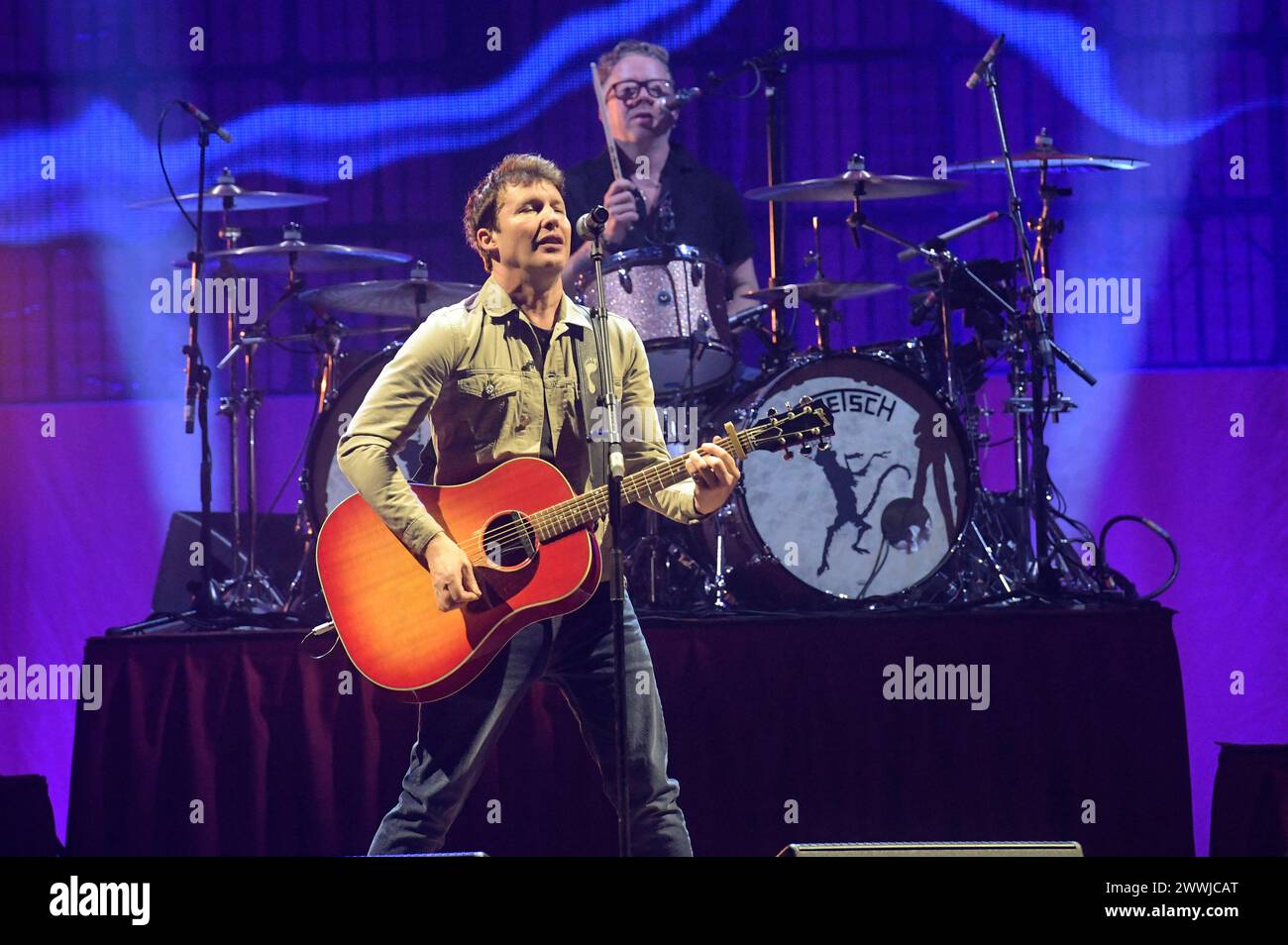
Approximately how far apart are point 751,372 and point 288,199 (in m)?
2.28

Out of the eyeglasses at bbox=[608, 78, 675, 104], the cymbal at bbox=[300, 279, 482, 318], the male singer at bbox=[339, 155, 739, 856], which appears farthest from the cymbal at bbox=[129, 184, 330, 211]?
the male singer at bbox=[339, 155, 739, 856]

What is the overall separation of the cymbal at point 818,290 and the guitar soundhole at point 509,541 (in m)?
2.55

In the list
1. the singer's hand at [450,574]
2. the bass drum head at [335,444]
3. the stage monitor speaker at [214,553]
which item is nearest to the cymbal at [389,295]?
the bass drum head at [335,444]

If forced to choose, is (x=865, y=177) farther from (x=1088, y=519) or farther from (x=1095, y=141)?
(x=1088, y=519)

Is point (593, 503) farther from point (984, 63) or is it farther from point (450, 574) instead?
point (984, 63)

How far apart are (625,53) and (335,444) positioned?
221cm

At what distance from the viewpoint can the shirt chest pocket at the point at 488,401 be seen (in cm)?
A: 425

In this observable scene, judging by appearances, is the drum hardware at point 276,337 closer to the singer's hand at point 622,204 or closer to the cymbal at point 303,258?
the cymbal at point 303,258

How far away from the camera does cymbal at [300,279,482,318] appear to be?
650 centimetres

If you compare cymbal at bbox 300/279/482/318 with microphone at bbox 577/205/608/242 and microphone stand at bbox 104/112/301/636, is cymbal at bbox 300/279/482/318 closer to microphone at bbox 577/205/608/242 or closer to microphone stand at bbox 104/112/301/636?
microphone stand at bbox 104/112/301/636

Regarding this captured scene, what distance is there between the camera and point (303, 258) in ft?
22.1
